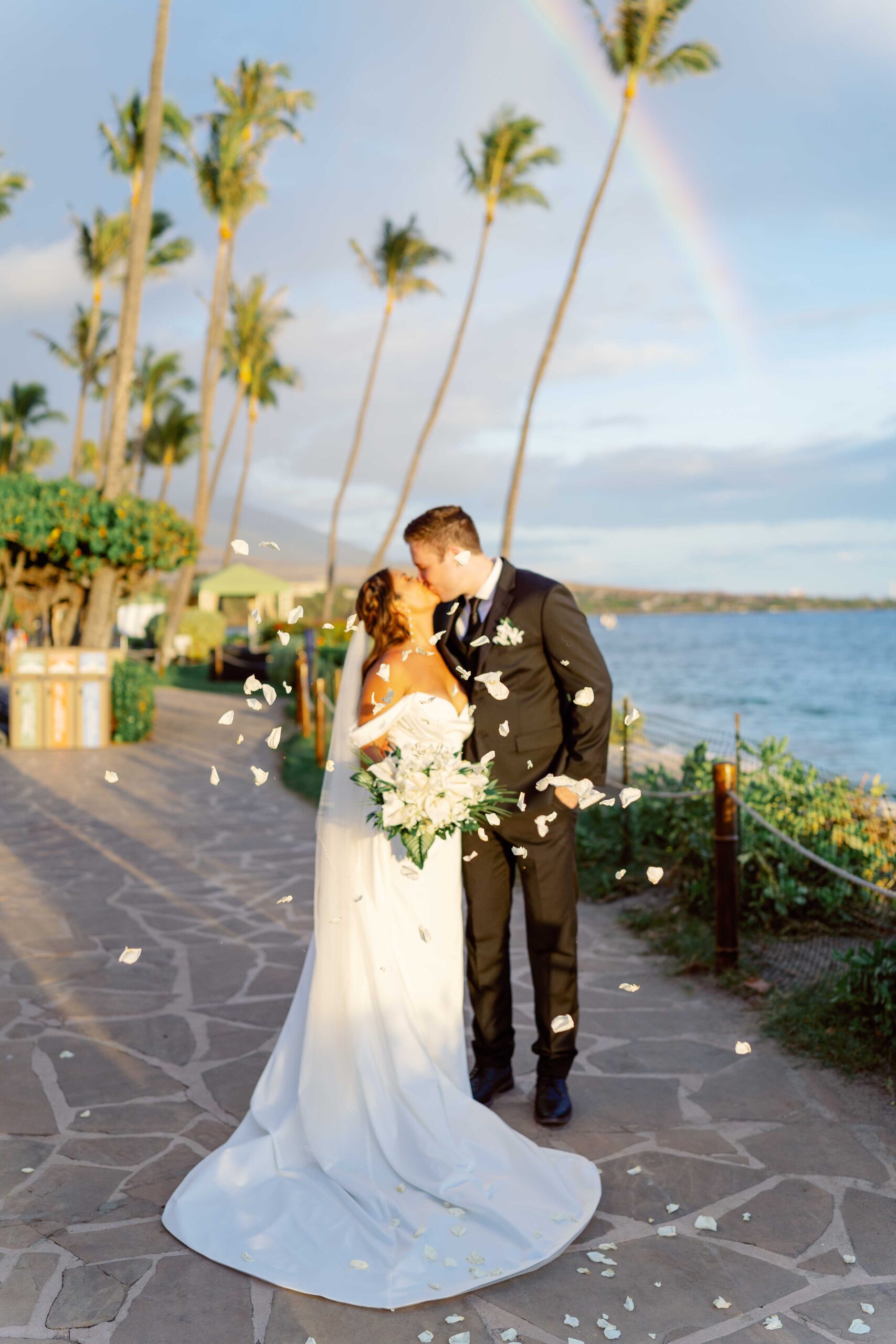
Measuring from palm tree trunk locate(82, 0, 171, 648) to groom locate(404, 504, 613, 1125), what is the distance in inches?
536

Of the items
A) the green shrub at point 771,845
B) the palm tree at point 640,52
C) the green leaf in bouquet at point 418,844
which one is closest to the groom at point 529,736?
the green leaf in bouquet at point 418,844

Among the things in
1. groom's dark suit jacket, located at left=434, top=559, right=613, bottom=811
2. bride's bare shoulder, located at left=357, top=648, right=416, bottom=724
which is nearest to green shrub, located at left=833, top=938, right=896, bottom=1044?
groom's dark suit jacket, located at left=434, top=559, right=613, bottom=811

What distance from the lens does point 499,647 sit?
3930 mm

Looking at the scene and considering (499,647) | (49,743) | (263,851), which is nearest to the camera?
(499,647)

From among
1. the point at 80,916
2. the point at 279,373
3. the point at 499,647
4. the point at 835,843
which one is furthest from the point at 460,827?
the point at 279,373

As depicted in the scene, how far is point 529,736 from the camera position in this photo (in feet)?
13.1

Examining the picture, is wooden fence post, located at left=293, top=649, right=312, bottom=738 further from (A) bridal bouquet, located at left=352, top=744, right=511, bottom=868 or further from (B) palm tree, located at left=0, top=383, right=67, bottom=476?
(B) palm tree, located at left=0, top=383, right=67, bottom=476

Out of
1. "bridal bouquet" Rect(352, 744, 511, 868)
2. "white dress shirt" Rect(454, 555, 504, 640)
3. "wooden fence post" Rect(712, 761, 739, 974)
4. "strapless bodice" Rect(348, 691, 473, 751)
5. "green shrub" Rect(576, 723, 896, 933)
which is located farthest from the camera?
"green shrub" Rect(576, 723, 896, 933)

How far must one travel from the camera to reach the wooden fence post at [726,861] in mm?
5586

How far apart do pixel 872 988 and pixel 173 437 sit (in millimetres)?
54440

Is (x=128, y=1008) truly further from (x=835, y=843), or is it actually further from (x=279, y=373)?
(x=279, y=373)

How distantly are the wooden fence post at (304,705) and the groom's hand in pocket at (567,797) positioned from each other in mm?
11889

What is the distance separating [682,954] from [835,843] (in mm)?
1181

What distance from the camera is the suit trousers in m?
4.06
